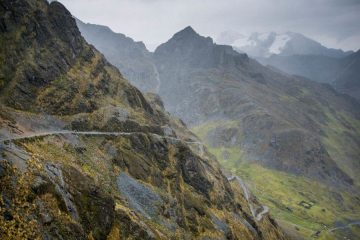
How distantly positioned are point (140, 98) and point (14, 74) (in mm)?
43610

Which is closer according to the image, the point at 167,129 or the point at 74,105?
the point at 74,105

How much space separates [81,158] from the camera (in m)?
57.0

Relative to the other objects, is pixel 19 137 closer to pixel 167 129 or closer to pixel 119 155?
pixel 119 155

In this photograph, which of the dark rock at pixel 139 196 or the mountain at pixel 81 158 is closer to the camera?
the mountain at pixel 81 158

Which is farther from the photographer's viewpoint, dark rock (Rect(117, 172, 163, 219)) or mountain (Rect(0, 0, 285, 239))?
dark rock (Rect(117, 172, 163, 219))

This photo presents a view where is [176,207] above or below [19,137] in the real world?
below

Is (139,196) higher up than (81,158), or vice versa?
(81,158)

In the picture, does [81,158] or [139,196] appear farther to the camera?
[139,196]

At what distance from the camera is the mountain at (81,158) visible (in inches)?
1534

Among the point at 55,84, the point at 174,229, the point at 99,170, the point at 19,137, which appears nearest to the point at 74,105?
the point at 55,84

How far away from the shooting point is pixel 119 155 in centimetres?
6762

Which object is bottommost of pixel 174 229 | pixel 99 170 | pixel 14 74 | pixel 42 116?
pixel 174 229

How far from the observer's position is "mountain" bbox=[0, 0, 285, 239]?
39.0 m

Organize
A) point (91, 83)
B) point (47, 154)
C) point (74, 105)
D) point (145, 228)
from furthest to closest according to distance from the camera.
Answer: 1. point (91, 83)
2. point (74, 105)
3. point (145, 228)
4. point (47, 154)
